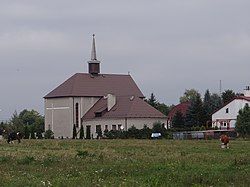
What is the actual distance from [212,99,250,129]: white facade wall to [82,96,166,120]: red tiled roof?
29.8 ft

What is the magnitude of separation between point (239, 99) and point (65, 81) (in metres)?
30.9

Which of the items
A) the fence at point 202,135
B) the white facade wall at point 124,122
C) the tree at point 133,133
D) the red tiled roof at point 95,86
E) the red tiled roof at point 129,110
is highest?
the red tiled roof at point 95,86

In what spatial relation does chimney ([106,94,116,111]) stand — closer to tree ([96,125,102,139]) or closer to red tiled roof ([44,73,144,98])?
tree ([96,125,102,139])

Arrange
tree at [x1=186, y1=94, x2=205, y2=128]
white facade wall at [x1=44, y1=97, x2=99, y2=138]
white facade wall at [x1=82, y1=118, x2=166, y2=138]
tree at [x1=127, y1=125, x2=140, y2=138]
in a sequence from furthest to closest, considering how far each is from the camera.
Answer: white facade wall at [x1=44, y1=97, x2=99, y2=138] → tree at [x1=186, y1=94, x2=205, y2=128] → white facade wall at [x1=82, y1=118, x2=166, y2=138] → tree at [x1=127, y1=125, x2=140, y2=138]

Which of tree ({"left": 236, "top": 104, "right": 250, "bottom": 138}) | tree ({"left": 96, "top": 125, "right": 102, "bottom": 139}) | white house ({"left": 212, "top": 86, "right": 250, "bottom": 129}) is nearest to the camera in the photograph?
tree ({"left": 236, "top": 104, "right": 250, "bottom": 138})

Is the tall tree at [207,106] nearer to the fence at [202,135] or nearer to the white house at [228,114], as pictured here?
the white house at [228,114]

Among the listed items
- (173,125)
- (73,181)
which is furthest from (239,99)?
(73,181)

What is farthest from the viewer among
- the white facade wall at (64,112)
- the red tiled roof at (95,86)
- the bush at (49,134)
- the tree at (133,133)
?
the red tiled roof at (95,86)

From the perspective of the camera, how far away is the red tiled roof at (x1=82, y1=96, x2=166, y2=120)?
331 ft

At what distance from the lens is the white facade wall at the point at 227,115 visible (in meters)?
101

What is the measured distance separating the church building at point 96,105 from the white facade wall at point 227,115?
9.17 m

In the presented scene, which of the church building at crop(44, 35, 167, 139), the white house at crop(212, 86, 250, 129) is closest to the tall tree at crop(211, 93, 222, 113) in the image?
the church building at crop(44, 35, 167, 139)

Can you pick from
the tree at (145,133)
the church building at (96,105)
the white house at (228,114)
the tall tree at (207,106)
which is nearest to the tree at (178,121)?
the tall tree at (207,106)

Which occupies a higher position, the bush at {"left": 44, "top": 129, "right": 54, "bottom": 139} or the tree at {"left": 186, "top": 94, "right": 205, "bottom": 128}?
the tree at {"left": 186, "top": 94, "right": 205, "bottom": 128}
